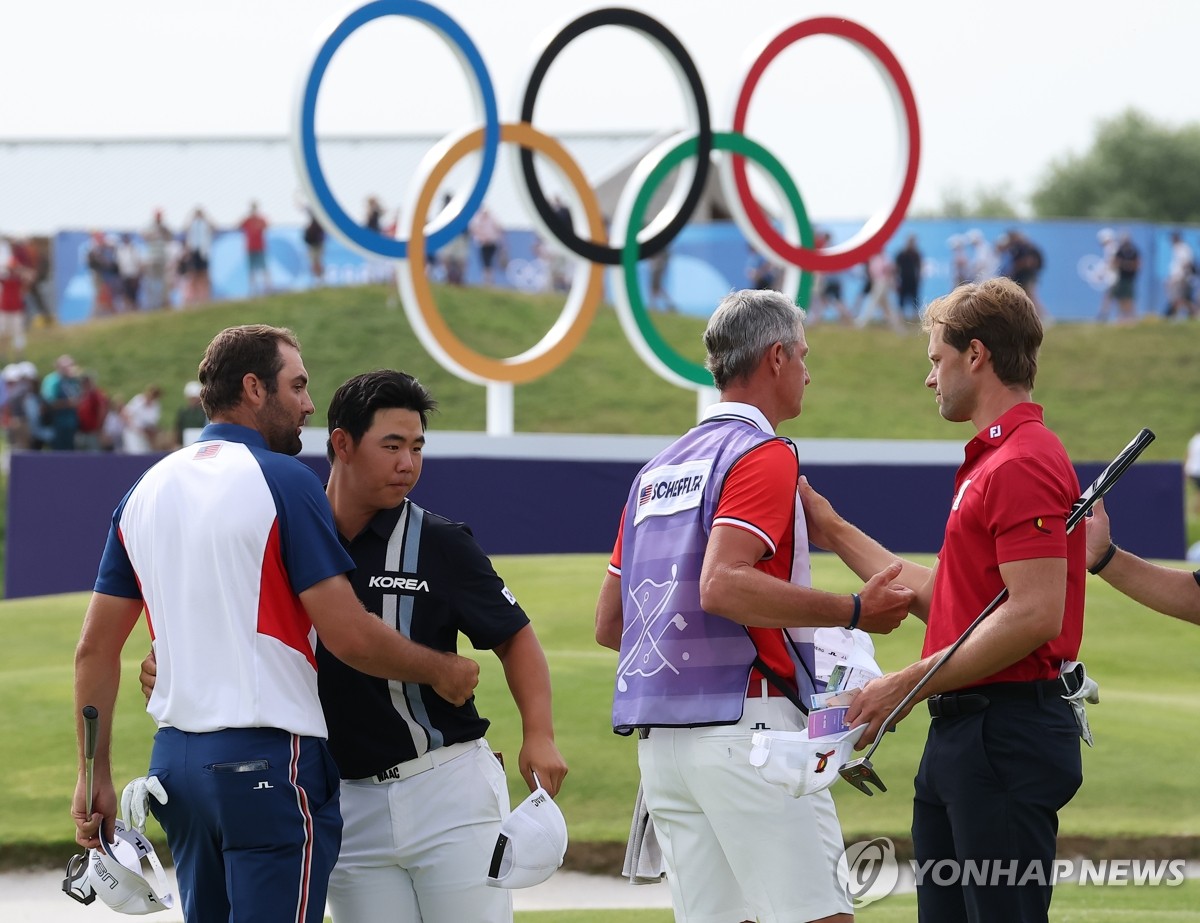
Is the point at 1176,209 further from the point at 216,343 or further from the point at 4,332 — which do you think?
the point at 216,343

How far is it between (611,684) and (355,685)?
5839 mm

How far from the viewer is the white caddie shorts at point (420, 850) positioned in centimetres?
368

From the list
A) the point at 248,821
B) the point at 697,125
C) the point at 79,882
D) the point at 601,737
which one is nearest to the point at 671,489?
the point at 248,821

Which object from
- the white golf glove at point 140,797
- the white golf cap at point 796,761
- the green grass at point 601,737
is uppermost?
the white golf cap at point 796,761

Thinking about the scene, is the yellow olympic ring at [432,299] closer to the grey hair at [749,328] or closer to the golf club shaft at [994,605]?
the grey hair at [749,328]

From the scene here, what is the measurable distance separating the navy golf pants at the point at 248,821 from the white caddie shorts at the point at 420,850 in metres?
0.20

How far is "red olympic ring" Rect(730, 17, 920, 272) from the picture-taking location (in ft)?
53.6

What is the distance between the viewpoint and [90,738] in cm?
365

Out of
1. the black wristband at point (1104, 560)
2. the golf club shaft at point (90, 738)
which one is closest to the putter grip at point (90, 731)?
the golf club shaft at point (90, 738)

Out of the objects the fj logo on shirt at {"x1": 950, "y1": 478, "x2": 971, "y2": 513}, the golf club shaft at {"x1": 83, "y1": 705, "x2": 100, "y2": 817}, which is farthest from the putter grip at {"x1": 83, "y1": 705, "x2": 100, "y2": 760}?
the fj logo on shirt at {"x1": 950, "y1": 478, "x2": 971, "y2": 513}

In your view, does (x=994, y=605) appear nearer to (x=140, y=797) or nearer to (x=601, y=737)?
(x=140, y=797)

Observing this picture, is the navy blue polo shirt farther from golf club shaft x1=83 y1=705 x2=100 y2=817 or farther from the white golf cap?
the white golf cap

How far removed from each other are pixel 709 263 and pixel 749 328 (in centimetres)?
2644

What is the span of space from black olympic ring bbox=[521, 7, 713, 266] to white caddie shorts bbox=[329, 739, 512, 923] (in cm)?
→ 1189
